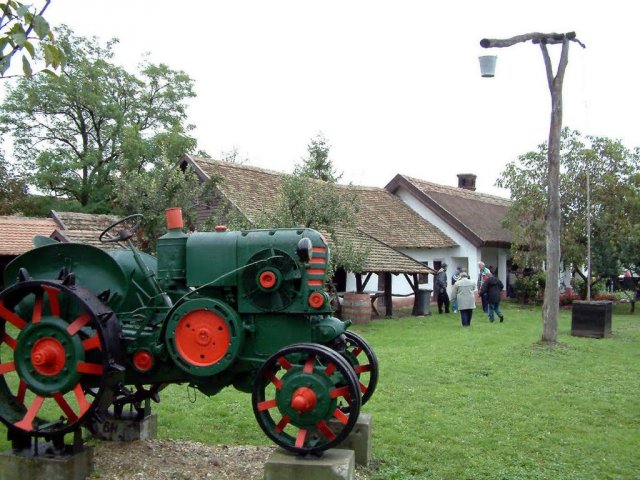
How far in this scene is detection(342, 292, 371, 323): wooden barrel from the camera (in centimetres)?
1870

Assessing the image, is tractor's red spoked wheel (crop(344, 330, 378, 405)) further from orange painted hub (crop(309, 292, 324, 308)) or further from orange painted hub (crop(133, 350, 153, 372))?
orange painted hub (crop(133, 350, 153, 372))

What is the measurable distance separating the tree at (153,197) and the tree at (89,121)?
48.2ft

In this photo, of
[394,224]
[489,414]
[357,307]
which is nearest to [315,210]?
[357,307]

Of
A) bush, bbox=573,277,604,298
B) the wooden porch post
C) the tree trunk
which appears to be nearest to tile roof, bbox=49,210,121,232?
the wooden porch post

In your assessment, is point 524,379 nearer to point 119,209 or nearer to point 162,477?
point 162,477

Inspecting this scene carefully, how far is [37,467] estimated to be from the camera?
5133mm

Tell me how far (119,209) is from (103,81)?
19853 millimetres

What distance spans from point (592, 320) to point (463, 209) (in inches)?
611

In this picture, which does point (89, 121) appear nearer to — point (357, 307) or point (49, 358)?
point (357, 307)

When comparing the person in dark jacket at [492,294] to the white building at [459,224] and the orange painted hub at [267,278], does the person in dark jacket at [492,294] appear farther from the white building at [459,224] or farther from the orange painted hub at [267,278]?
the orange painted hub at [267,278]

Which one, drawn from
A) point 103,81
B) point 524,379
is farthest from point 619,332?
point 103,81

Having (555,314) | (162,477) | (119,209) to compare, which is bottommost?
(162,477)

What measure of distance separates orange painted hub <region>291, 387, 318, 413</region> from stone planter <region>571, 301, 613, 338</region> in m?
A: 11.7

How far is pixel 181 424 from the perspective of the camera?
723 cm
